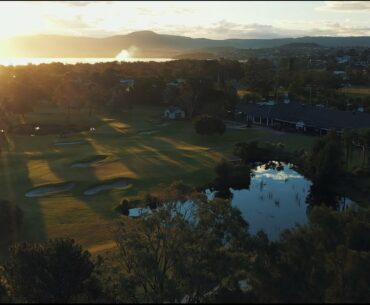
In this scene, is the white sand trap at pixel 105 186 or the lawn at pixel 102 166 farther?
the white sand trap at pixel 105 186

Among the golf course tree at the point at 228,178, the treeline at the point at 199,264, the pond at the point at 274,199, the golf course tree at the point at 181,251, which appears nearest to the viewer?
the treeline at the point at 199,264

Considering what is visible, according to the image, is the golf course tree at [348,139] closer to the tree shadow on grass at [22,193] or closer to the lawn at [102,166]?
the lawn at [102,166]

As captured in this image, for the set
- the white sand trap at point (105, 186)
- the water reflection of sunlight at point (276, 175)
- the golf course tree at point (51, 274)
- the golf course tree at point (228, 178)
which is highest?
the golf course tree at point (51, 274)

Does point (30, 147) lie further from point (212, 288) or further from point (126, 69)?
point (126, 69)

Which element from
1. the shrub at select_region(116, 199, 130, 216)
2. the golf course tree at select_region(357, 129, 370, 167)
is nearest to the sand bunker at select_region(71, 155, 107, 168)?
the shrub at select_region(116, 199, 130, 216)

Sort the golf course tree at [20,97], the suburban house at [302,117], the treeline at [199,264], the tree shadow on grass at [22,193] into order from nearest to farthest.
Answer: the treeline at [199,264], the tree shadow on grass at [22,193], the suburban house at [302,117], the golf course tree at [20,97]

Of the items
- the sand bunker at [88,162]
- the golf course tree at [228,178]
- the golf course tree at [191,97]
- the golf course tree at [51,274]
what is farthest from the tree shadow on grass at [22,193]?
the golf course tree at [191,97]

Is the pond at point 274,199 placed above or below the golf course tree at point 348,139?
below

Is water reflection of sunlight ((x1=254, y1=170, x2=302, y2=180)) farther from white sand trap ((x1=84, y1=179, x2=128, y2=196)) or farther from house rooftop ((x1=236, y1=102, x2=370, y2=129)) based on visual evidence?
house rooftop ((x1=236, y1=102, x2=370, y2=129))
